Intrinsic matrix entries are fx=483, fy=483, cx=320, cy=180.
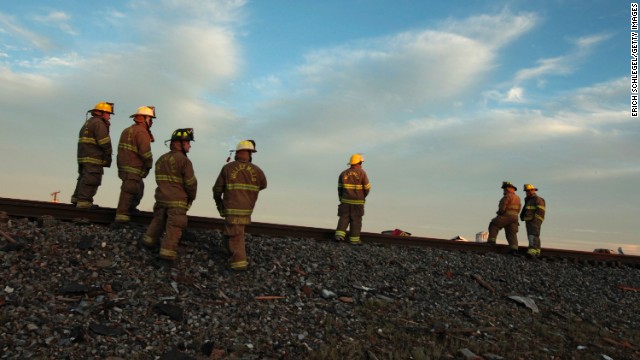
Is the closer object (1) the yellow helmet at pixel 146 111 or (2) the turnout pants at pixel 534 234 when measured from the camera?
(1) the yellow helmet at pixel 146 111

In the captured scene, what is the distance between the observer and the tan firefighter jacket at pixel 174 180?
25.1 ft

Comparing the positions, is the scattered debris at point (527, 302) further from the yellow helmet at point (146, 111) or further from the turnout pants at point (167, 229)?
the yellow helmet at point (146, 111)

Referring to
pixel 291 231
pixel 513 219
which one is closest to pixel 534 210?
pixel 513 219

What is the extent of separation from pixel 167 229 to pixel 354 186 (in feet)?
16.6

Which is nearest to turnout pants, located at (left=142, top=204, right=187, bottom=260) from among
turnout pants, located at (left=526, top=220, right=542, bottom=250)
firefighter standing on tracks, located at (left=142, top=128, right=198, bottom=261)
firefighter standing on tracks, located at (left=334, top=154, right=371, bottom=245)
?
firefighter standing on tracks, located at (left=142, top=128, right=198, bottom=261)

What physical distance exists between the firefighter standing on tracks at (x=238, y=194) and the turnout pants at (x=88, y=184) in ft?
9.60

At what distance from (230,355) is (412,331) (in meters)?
2.49

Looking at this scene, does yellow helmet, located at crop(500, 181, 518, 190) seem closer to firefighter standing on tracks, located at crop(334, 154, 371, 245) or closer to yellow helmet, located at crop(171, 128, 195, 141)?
firefighter standing on tracks, located at crop(334, 154, 371, 245)

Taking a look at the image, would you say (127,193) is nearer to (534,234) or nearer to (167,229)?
(167,229)

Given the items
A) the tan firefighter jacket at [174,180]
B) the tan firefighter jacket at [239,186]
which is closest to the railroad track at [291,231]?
the tan firefighter jacket at [174,180]

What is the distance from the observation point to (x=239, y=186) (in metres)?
7.86

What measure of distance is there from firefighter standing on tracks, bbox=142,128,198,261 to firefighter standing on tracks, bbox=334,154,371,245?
4203mm

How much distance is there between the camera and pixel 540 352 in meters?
6.52

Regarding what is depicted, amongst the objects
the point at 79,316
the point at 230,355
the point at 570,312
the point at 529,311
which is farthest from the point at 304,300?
the point at 570,312
